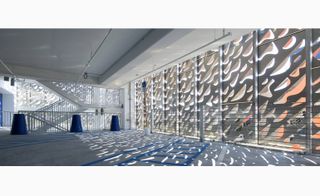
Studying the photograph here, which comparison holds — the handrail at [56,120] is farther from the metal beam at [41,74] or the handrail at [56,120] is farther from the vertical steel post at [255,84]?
the vertical steel post at [255,84]

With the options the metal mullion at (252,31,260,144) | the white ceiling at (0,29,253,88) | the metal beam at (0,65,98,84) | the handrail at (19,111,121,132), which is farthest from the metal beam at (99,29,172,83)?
the handrail at (19,111,121,132)

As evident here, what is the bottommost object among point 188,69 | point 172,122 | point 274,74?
point 172,122

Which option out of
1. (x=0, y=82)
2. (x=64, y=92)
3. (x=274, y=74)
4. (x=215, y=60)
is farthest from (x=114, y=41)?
(x=0, y=82)

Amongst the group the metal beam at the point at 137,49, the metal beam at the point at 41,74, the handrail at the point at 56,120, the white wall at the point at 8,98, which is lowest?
the handrail at the point at 56,120

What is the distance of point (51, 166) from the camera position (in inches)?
109

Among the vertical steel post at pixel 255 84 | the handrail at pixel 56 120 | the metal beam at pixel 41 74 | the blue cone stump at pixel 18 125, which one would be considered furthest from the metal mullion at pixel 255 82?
the blue cone stump at pixel 18 125

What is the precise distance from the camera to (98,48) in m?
6.09

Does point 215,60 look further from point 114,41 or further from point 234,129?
point 114,41

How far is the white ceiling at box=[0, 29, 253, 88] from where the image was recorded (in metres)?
5.05

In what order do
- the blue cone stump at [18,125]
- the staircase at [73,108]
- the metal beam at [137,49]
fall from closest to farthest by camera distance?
→ the metal beam at [137,49] → the blue cone stump at [18,125] → the staircase at [73,108]

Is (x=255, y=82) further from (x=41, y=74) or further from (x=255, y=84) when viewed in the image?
(x=41, y=74)

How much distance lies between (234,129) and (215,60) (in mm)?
2411

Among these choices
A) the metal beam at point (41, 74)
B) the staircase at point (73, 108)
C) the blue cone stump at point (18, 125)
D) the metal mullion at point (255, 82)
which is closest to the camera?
the metal mullion at point (255, 82)

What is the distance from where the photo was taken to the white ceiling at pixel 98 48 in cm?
505
